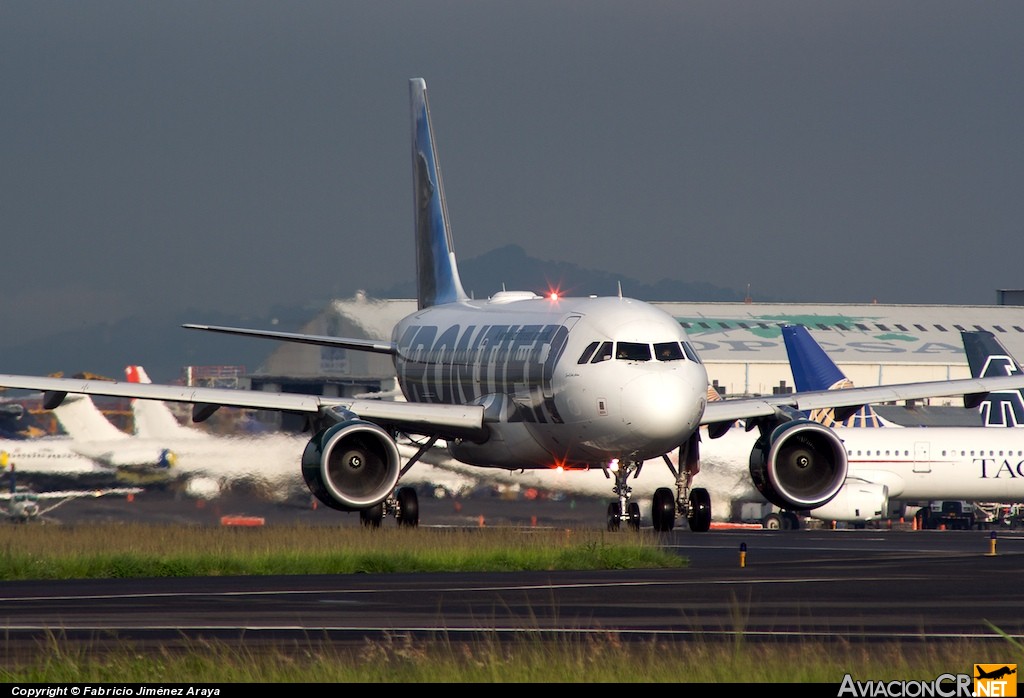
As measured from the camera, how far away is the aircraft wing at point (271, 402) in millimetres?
39438

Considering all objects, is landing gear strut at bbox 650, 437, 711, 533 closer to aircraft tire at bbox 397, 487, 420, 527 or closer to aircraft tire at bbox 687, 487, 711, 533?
aircraft tire at bbox 687, 487, 711, 533

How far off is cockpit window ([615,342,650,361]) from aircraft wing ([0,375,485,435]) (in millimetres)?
5268

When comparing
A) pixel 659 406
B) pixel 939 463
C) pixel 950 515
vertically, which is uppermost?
pixel 659 406

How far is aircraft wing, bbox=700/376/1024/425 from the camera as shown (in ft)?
134

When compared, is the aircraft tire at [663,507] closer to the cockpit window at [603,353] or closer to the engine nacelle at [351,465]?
the cockpit window at [603,353]

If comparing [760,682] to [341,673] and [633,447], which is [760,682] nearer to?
[341,673]

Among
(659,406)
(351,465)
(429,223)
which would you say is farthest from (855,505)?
(659,406)

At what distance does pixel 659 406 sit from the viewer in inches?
1425

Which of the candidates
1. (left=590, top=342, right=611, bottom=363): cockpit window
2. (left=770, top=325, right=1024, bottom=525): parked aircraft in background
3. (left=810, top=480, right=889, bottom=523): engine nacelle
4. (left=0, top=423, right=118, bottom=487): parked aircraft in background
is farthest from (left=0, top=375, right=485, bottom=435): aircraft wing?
(left=770, top=325, right=1024, bottom=525): parked aircraft in background

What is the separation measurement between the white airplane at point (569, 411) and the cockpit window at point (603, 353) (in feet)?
0.09

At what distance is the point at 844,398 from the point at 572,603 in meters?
20.9

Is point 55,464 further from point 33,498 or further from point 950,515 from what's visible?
point 950,515

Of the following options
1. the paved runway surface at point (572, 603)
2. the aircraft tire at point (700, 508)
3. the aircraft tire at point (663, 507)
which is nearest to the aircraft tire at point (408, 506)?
the aircraft tire at point (663, 507)

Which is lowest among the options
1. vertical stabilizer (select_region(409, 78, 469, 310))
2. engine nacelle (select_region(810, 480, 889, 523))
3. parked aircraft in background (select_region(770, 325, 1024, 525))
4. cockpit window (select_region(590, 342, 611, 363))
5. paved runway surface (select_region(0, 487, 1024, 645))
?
engine nacelle (select_region(810, 480, 889, 523))
